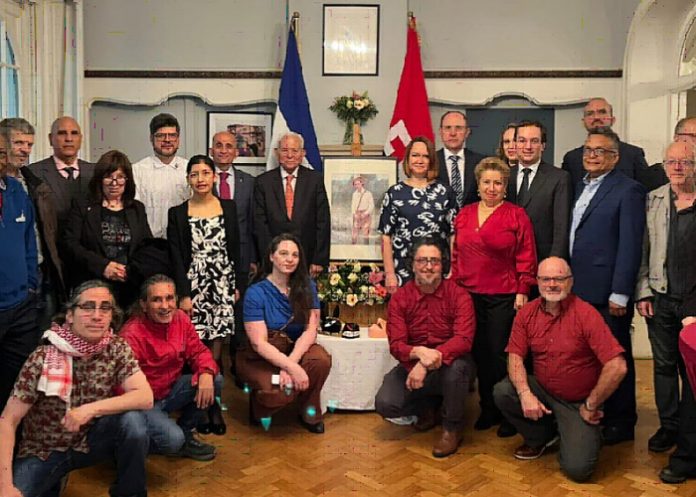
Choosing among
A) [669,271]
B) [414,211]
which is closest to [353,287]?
[414,211]

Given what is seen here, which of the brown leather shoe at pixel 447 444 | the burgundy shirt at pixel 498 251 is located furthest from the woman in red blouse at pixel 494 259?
the brown leather shoe at pixel 447 444

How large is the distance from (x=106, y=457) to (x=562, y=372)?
72.7 inches

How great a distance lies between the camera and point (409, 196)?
4.07 metres

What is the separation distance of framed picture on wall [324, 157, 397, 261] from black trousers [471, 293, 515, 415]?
158 cm

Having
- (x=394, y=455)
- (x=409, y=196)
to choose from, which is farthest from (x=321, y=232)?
(x=394, y=455)

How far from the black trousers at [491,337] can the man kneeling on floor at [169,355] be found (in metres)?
1.24

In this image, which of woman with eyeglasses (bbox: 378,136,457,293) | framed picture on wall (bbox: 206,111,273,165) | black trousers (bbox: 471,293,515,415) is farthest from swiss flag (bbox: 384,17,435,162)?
black trousers (bbox: 471,293,515,415)

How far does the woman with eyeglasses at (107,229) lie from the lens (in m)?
3.52

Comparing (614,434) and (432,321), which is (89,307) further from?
(614,434)

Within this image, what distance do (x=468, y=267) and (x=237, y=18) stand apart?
3.18 metres

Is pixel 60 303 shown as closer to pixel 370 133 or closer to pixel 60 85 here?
pixel 60 85

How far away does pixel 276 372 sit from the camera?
148 inches

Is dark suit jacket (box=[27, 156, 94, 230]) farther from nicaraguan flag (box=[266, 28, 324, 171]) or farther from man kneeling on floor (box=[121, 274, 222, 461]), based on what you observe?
nicaraguan flag (box=[266, 28, 324, 171])

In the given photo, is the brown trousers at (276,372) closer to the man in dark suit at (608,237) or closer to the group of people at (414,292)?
the group of people at (414,292)
